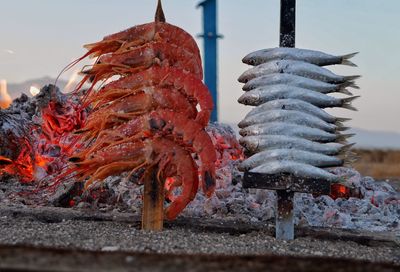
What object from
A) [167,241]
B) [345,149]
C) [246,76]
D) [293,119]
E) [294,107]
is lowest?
[167,241]

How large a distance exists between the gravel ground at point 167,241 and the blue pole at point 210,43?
7274 millimetres

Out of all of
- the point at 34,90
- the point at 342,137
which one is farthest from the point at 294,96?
the point at 34,90

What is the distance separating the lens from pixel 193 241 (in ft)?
18.5

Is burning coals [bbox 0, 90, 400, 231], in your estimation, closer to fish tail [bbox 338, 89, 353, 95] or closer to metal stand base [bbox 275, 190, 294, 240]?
metal stand base [bbox 275, 190, 294, 240]

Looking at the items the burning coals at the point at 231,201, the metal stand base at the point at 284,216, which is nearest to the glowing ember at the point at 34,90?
the burning coals at the point at 231,201

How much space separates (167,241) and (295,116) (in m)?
1.52

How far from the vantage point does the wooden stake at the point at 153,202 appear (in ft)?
19.6

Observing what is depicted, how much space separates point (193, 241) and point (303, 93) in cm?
157

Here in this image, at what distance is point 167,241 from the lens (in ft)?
18.1

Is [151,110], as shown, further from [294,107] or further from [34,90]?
[34,90]

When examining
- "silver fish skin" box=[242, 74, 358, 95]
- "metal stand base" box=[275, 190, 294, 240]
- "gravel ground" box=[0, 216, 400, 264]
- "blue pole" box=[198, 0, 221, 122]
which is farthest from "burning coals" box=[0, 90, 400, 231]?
"blue pole" box=[198, 0, 221, 122]

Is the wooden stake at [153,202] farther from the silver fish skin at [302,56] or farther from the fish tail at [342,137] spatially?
Answer: the fish tail at [342,137]

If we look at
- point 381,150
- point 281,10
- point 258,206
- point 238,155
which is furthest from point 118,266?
point 381,150

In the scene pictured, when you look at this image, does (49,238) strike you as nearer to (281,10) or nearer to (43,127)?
(281,10)
